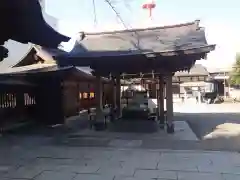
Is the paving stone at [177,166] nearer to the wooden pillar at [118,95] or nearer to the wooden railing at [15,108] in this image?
the wooden railing at [15,108]

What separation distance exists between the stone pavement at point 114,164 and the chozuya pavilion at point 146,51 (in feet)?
13.6

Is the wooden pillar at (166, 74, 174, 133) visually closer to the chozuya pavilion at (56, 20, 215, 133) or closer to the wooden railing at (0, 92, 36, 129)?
the chozuya pavilion at (56, 20, 215, 133)

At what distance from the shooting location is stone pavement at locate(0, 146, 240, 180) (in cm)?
651

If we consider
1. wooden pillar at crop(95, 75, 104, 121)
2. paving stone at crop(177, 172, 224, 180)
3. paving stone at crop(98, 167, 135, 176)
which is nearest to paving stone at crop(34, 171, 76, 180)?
paving stone at crop(98, 167, 135, 176)

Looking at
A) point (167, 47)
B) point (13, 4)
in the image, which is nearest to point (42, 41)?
point (13, 4)

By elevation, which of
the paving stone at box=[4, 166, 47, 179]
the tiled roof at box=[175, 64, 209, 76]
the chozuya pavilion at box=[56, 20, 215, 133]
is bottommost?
the paving stone at box=[4, 166, 47, 179]

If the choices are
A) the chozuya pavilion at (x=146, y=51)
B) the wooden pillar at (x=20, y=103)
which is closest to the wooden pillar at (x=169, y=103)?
the chozuya pavilion at (x=146, y=51)

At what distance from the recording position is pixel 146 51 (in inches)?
466

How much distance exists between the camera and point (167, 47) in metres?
12.0

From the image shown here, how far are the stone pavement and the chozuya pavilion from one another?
13.6 feet

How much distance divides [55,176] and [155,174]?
222 centimetres

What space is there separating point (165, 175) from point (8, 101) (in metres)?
10.3

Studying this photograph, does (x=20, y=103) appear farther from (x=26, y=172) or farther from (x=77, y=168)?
(x=77, y=168)

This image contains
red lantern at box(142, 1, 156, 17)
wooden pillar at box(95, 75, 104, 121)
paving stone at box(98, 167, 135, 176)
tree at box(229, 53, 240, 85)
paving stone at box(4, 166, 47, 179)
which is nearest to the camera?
paving stone at box(4, 166, 47, 179)
